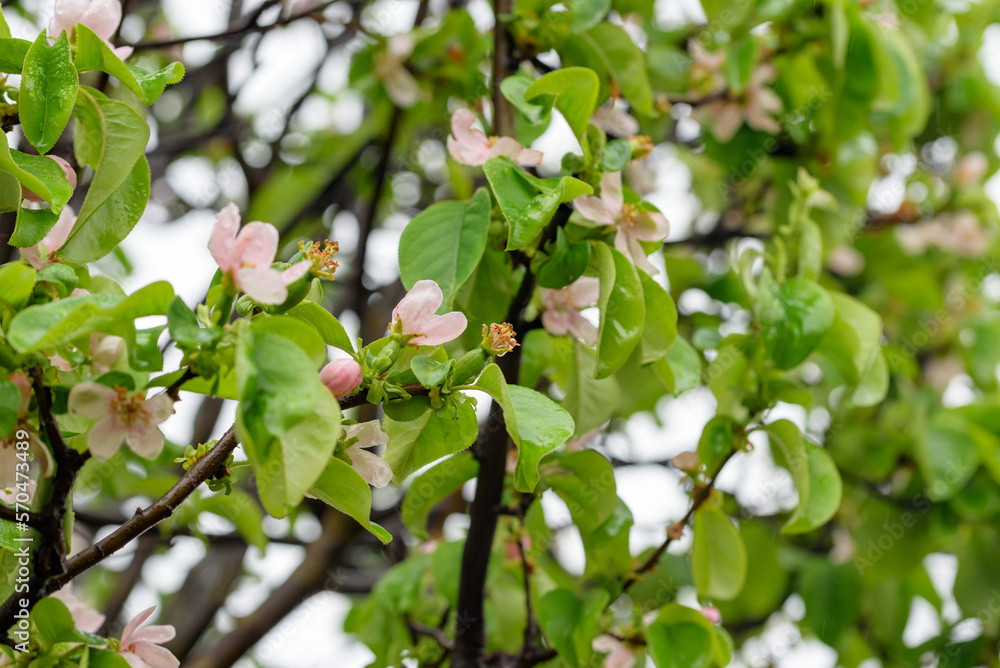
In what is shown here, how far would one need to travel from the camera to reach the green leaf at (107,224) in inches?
23.1

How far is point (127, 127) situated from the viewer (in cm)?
59

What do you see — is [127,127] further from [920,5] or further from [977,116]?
[977,116]

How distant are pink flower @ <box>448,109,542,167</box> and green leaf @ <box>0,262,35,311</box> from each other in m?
0.34

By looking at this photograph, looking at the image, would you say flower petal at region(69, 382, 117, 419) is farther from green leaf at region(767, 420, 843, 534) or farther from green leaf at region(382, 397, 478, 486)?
green leaf at region(767, 420, 843, 534)

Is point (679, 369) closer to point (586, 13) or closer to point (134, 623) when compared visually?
point (586, 13)

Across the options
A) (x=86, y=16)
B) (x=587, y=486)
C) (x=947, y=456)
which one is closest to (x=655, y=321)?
(x=587, y=486)

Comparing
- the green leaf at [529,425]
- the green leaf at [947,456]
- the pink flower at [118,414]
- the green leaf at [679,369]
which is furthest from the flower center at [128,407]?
the green leaf at [947,456]

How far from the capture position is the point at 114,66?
57 cm

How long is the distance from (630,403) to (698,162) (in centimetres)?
57

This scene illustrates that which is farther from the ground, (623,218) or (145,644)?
(623,218)

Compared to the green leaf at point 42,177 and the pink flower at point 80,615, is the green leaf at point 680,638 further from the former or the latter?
the green leaf at point 42,177

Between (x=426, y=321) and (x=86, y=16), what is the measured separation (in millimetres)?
352

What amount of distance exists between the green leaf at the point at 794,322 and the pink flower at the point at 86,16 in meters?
0.61

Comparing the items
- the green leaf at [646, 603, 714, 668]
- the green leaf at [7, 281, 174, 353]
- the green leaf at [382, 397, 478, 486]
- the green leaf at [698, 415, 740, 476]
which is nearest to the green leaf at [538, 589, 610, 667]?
the green leaf at [646, 603, 714, 668]
